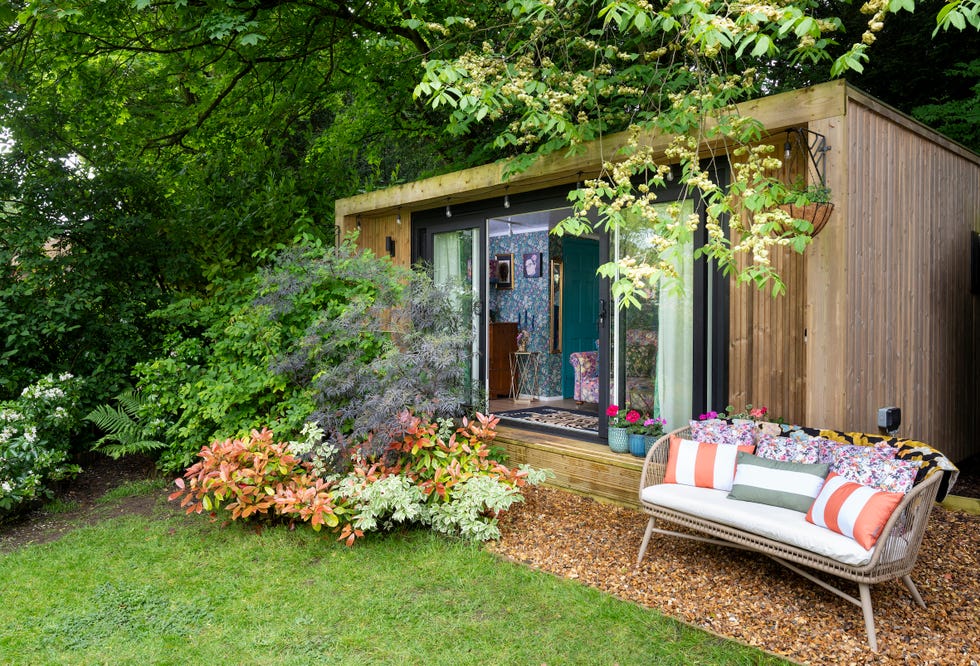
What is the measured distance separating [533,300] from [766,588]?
19.1 ft

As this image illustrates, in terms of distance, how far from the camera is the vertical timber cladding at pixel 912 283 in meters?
3.61

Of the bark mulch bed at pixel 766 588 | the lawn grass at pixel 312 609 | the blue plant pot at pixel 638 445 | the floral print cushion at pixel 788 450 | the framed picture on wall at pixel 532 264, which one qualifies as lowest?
the lawn grass at pixel 312 609

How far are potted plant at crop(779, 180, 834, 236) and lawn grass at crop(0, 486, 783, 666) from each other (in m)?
2.14

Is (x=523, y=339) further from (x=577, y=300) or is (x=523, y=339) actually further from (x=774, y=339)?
(x=774, y=339)

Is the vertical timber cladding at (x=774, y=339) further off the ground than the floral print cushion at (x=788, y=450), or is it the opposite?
the vertical timber cladding at (x=774, y=339)

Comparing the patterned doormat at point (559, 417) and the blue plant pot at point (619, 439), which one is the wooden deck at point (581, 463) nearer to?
the blue plant pot at point (619, 439)

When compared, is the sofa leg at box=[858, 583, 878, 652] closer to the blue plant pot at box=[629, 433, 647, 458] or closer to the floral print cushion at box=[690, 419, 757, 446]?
the floral print cushion at box=[690, 419, 757, 446]

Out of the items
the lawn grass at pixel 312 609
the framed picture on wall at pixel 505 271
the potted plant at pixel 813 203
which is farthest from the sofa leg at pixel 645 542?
the framed picture on wall at pixel 505 271

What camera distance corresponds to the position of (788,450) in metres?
3.27

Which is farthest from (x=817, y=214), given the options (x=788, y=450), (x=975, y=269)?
(x=975, y=269)

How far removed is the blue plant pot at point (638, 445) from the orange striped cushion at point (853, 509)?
4.73ft

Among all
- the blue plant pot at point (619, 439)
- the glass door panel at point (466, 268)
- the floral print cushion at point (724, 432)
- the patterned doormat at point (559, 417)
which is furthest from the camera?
the patterned doormat at point (559, 417)

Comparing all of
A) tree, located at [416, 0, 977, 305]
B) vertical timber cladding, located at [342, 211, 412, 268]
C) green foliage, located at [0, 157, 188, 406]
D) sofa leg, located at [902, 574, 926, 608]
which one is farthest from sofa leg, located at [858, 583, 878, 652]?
green foliage, located at [0, 157, 188, 406]

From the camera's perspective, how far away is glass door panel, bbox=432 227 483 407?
5453mm
